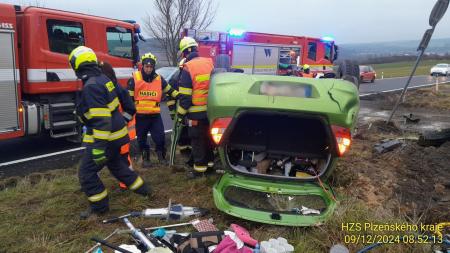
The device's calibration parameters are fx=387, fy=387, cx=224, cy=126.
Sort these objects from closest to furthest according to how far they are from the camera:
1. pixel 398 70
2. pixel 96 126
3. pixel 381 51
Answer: pixel 96 126 < pixel 398 70 < pixel 381 51

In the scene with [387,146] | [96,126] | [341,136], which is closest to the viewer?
[341,136]

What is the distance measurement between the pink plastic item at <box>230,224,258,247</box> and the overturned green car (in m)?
0.11

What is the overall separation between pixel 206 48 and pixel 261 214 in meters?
10.3

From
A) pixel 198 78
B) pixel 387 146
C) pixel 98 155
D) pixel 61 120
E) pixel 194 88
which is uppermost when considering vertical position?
pixel 198 78

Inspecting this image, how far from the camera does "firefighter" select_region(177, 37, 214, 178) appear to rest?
190 inches

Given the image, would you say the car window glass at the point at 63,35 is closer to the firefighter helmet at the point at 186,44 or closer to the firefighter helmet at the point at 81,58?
the firefighter helmet at the point at 186,44

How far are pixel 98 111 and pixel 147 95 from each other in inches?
72.8

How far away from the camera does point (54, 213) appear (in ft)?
12.9

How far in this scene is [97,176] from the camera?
390 cm

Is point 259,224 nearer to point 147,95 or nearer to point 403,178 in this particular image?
point 403,178

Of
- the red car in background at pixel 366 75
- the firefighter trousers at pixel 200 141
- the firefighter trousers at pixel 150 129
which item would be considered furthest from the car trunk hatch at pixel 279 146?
the red car in background at pixel 366 75

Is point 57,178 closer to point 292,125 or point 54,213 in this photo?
point 54,213

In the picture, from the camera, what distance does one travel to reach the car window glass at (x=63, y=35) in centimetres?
670

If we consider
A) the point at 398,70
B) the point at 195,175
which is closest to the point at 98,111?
the point at 195,175
